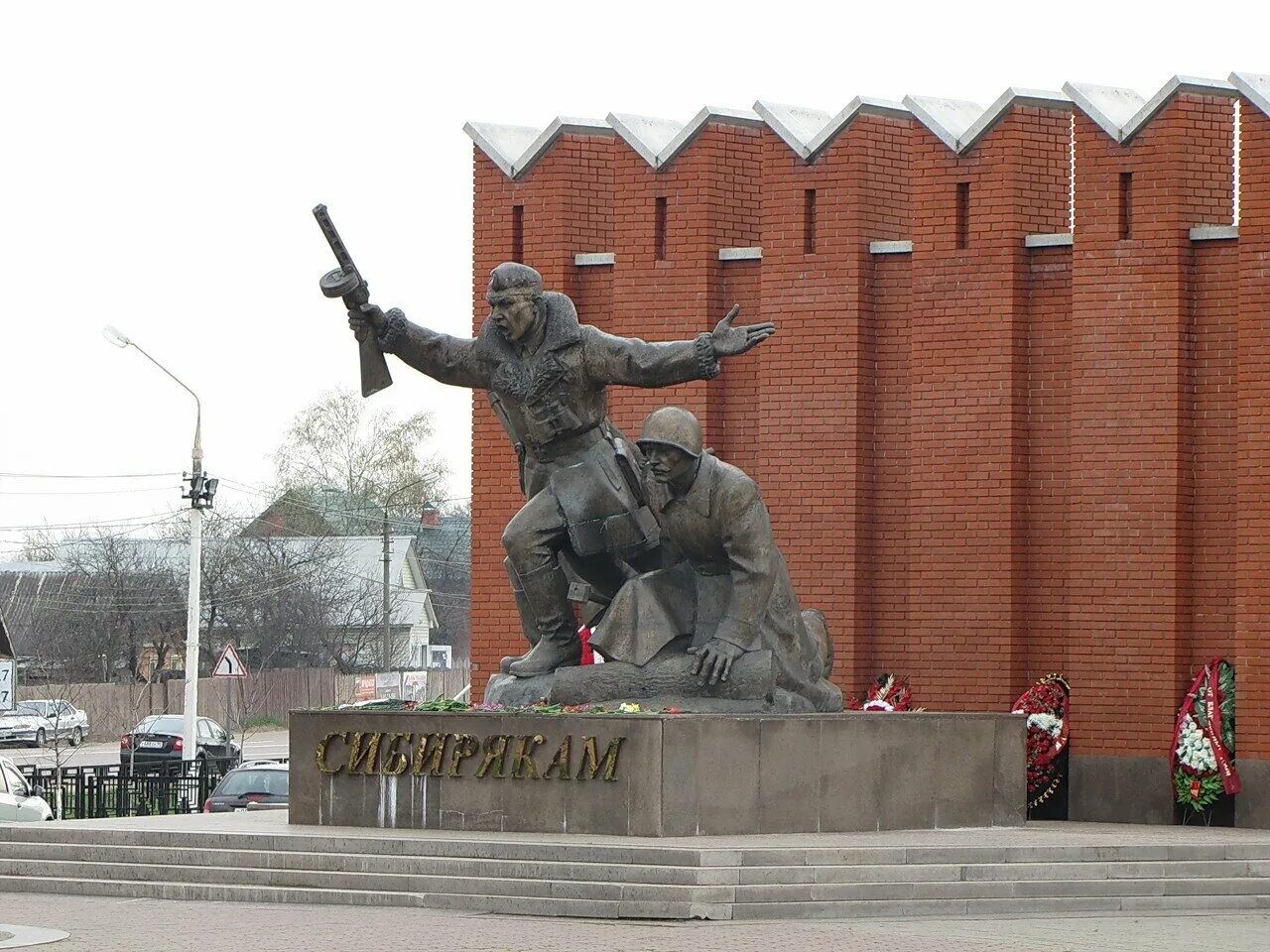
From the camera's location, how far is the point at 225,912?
1337cm

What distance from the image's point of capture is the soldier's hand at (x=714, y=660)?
15.5 metres

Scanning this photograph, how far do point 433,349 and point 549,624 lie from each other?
2.03m

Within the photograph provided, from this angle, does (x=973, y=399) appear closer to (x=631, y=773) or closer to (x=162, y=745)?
(x=631, y=773)

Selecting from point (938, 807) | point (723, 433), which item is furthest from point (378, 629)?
point (938, 807)

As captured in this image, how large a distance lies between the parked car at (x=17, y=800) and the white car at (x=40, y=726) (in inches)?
943

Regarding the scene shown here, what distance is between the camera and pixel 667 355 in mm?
15594

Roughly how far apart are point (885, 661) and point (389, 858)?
8.08m

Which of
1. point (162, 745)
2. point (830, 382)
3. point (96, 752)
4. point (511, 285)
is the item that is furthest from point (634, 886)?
point (96, 752)

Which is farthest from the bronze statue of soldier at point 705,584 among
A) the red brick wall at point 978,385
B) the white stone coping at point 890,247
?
the white stone coping at point 890,247

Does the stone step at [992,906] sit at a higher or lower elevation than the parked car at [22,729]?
higher

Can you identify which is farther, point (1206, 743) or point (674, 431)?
point (1206, 743)

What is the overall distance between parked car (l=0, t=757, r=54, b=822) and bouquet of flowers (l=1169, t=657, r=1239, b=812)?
10.4m

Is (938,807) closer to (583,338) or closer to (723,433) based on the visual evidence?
(583,338)

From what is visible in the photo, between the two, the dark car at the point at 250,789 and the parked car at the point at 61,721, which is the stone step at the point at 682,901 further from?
the parked car at the point at 61,721
